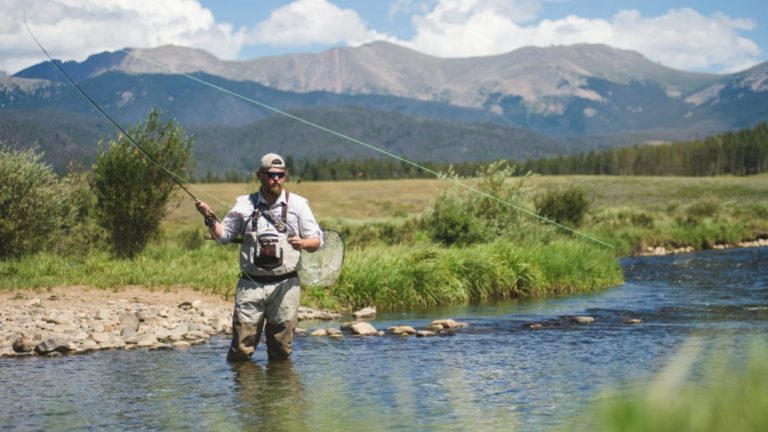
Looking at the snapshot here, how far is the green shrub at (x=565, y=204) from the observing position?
4197 cm

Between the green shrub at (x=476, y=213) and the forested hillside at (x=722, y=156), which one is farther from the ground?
the forested hillside at (x=722, y=156)

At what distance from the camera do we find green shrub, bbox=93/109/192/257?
2377cm

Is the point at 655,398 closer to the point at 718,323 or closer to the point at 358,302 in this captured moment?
the point at 718,323

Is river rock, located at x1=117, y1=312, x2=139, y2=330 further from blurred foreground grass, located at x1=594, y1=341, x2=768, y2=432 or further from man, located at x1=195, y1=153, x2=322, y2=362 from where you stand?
blurred foreground grass, located at x1=594, y1=341, x2=768, y2=432

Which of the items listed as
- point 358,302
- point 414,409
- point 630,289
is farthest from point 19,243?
point 414,409

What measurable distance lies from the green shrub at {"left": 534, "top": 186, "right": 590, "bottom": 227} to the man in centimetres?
3149

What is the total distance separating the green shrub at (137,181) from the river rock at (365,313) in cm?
821

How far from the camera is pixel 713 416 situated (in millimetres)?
2807

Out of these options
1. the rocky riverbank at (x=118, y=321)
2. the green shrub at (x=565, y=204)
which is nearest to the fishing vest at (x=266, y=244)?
the rocky riverbank at (x=118, y=321)

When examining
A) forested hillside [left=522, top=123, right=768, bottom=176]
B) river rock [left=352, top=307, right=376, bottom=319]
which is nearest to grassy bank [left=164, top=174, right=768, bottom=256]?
river rock [left=352, top=307, right=376, bottom=319]

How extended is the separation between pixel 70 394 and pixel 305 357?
3397 mm

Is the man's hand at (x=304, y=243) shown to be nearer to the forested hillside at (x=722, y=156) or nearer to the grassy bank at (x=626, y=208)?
the grassy bank at (x=626, y=208)

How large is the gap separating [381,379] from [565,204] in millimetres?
33379

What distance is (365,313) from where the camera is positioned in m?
18.1
